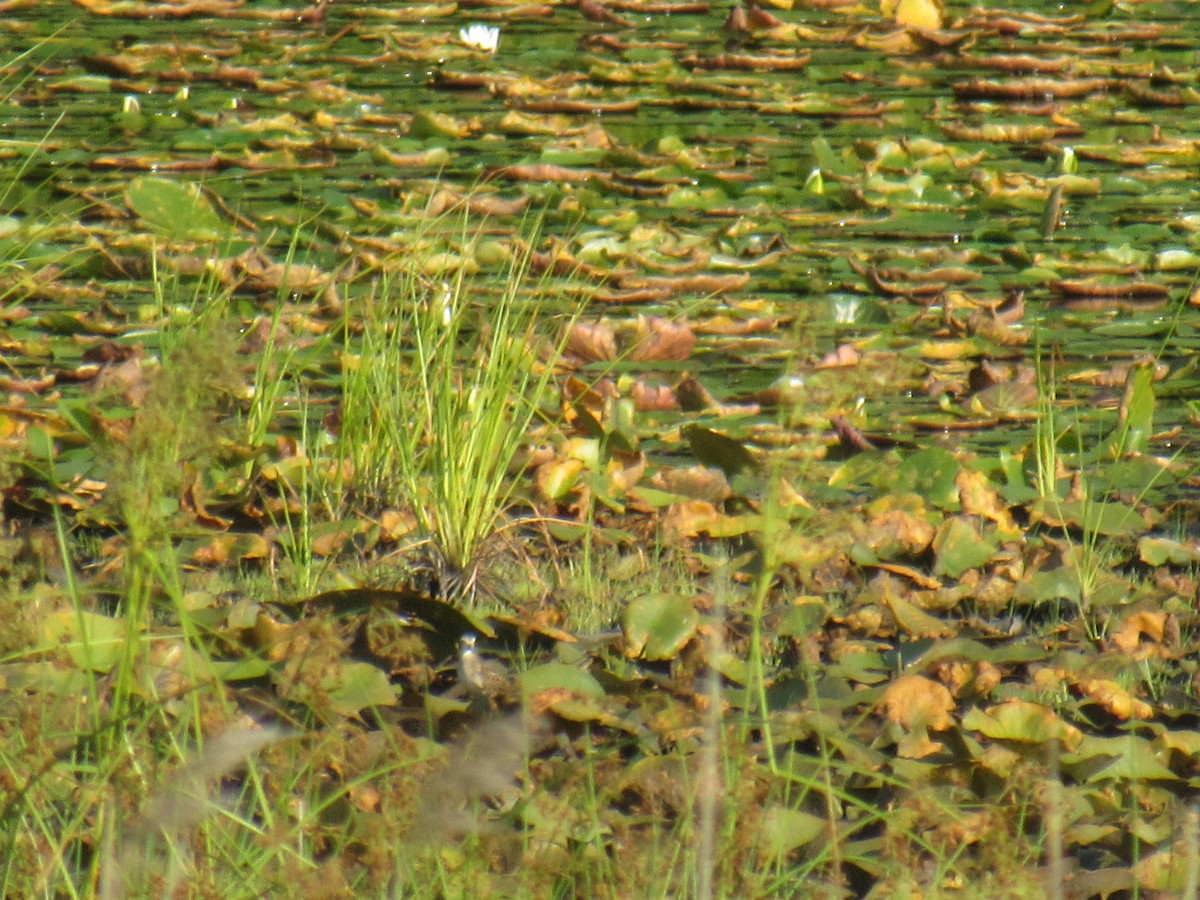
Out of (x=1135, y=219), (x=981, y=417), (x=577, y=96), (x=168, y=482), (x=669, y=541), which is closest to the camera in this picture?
(x=168, y=482)

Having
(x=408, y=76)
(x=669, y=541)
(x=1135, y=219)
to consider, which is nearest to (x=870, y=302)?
(x=1135, y=219)

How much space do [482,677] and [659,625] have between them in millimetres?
281

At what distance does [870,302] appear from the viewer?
14.5 ft

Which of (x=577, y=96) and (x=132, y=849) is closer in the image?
(x=132, y=849)

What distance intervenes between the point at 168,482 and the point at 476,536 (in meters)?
1.45

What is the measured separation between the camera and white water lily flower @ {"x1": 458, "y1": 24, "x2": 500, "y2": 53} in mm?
6961

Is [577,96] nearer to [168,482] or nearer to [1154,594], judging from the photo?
[1154,594]

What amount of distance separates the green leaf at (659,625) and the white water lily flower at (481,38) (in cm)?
458

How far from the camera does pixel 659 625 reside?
272cm

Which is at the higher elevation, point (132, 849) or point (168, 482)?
point (168, 482)

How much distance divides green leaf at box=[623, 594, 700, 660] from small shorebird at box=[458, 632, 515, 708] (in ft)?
0.65

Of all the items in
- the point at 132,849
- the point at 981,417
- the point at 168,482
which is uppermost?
the point at 168,482

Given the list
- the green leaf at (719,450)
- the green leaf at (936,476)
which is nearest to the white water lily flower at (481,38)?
the green leaf at (719,450)

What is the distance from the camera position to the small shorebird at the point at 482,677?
2.55 metres
